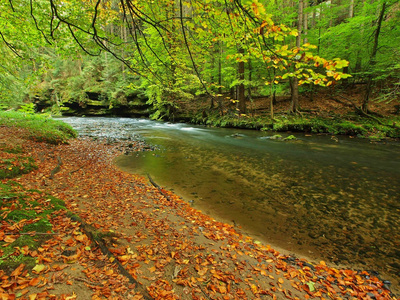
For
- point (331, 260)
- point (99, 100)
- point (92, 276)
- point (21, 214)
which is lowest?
point (331, 260)

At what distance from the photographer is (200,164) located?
8961mm

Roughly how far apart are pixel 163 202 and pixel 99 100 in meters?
29.6

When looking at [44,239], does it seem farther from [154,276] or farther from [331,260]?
[331,260]

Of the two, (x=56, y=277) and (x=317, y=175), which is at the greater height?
(x=56, y=277)

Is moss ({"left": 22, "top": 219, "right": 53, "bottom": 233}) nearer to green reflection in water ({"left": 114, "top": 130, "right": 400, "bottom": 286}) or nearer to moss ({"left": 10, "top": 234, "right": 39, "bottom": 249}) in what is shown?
moss ({"left": 10, "top": 234, "right": 39, "bottom": 249})

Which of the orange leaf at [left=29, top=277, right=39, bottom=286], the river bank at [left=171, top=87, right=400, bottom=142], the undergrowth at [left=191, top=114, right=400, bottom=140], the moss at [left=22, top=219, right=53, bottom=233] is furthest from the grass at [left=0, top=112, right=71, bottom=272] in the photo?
the undergrowth at [left=191, top=114, right=400, bottom=140]

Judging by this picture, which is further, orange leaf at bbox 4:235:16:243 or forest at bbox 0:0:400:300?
forest at bbox 0:0:400:300

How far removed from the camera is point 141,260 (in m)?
2.85

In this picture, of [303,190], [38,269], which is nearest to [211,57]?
[303,190]

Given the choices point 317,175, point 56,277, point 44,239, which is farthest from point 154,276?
point 317,175

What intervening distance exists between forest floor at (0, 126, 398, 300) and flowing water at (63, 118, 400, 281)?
21.6 inches

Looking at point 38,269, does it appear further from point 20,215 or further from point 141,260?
point 141,260

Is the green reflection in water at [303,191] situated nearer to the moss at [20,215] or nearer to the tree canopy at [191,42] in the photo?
the tree canopy at [191,42]

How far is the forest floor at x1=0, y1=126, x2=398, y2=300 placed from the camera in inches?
84.2
